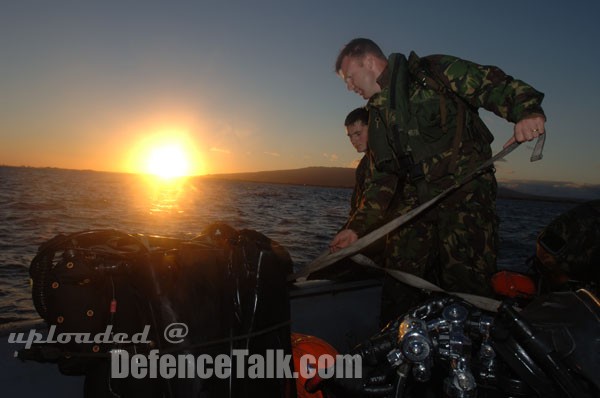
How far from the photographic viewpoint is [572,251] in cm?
263

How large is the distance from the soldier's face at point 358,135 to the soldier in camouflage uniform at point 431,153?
219 centimetres

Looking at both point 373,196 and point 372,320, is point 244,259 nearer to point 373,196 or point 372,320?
point 373,196

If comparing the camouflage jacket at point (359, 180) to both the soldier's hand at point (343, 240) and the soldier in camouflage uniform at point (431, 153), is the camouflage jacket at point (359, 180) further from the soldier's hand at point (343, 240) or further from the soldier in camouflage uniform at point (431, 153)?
the soldier's hand at point (343, 240)

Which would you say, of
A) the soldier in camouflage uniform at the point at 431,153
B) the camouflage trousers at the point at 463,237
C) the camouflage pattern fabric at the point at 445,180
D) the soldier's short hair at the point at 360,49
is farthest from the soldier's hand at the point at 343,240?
the soldier's short hair at the point at 360,49

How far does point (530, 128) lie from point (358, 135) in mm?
3320

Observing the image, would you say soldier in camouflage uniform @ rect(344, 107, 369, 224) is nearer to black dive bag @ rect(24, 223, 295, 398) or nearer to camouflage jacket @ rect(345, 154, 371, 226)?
camouflage jacket @ rect(345, 154, 371, 226)

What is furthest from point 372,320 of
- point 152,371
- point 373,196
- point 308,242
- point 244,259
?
point 308,242

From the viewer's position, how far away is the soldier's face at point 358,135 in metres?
5.29

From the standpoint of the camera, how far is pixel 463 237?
279cm

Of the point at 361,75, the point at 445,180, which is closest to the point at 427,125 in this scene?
the point at 445,180

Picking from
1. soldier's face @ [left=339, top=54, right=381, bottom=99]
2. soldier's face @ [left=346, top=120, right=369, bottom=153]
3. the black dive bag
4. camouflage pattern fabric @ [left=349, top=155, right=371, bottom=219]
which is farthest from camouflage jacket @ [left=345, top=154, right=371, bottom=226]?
the black dive bag

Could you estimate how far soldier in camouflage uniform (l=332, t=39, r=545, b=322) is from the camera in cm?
276

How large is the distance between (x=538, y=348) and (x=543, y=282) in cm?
186

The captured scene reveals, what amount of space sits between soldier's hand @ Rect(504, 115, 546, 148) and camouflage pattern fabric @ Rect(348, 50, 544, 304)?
0.49m
